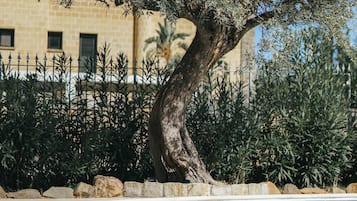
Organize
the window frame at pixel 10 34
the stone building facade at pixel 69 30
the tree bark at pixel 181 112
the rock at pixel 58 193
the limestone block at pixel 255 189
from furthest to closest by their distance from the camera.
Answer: the window frame at pixel 10 34
the stone building facade at pixel 69 30
the limestone block at pixel 255 189
the rock at pixel 58 193
the tree bark at pixel 181 112

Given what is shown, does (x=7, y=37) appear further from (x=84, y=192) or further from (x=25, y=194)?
(x=84, y=192)

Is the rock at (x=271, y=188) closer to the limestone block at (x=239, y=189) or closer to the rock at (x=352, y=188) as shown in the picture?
the limestone block at (x=239, y=189)

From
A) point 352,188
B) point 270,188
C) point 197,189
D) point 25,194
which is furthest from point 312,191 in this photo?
point 25,194

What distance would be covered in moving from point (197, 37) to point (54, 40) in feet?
84.5

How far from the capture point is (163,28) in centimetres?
3894

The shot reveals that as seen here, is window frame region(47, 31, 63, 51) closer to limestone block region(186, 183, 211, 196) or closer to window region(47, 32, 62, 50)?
window region(47, 32, 62, 50)

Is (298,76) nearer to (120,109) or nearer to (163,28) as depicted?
(120,109)

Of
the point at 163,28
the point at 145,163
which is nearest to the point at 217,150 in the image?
the point at 145,163

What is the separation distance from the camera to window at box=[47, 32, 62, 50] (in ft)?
118

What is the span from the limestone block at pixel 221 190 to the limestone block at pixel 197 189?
0.12m

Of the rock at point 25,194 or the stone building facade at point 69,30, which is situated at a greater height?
the stone building facade at point 69,30

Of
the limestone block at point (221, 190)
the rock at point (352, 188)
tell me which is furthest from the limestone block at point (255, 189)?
the rock at point (352, 188)

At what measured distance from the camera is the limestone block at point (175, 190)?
11438 millimetres

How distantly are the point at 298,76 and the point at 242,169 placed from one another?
7.45ft
